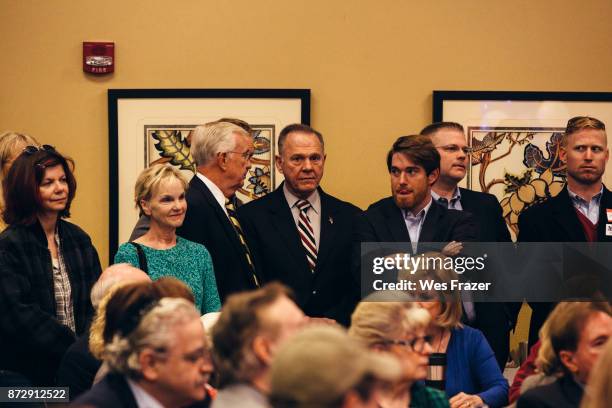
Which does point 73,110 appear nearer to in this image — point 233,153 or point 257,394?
point 233,153

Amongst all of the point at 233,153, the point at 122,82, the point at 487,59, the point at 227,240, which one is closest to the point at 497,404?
the point at 227,240

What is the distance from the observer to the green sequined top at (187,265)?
15.4 feet

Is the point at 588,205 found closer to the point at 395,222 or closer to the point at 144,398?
the point at 395,222

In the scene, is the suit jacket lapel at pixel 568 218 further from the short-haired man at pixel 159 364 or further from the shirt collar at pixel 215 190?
the short-haired man at pixel 159 364

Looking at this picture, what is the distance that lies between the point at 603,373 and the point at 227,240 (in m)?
2.77

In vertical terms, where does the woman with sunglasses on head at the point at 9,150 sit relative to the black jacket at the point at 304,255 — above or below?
above

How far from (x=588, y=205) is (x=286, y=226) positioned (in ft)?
5.11

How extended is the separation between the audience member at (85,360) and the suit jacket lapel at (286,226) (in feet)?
4.45

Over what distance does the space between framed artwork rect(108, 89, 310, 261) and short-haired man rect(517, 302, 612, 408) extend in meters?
2.75

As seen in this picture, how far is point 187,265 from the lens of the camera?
476 centimetres

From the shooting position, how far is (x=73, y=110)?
6152 mm

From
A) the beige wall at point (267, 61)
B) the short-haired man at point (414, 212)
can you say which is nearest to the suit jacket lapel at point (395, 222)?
the short-haired man at point (414, 212)

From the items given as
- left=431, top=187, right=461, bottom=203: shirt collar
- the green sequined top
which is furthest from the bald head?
left=431, top=187, right=461, bottom=203: shirt collar

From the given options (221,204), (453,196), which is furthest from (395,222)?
(221,204)
